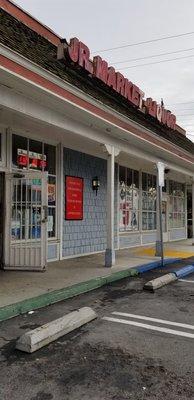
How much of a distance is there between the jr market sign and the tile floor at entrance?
502 cm

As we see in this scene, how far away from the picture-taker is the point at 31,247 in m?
9.38

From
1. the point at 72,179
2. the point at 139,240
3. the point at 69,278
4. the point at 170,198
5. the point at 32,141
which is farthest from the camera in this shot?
the point at 170,198

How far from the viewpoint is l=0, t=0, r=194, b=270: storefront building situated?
7.71 metres

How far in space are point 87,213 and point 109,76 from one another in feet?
13.4

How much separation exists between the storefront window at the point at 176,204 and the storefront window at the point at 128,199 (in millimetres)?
4317

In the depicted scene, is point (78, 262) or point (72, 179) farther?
point (72, 179)

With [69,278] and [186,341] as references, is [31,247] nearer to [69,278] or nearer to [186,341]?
[69,278]

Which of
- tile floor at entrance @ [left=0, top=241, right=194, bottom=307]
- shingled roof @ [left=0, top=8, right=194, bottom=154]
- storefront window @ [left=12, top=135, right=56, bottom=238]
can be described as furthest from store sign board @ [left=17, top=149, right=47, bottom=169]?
tile floor at entrance @ [left=0, top=241, right=194, bottom=307]

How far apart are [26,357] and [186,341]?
73.8 inches

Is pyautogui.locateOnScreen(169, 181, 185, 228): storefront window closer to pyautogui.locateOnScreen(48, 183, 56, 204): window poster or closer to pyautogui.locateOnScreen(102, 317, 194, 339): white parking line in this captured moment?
pyautogui.locateOnScreen(48, 183, 56, 204): window poster

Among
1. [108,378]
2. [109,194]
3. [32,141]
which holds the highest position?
[32,141]

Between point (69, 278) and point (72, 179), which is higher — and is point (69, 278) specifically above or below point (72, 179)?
below

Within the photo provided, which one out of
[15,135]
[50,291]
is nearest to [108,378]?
[50,291]

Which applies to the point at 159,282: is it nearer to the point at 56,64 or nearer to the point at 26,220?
Result: the point at 26,220
